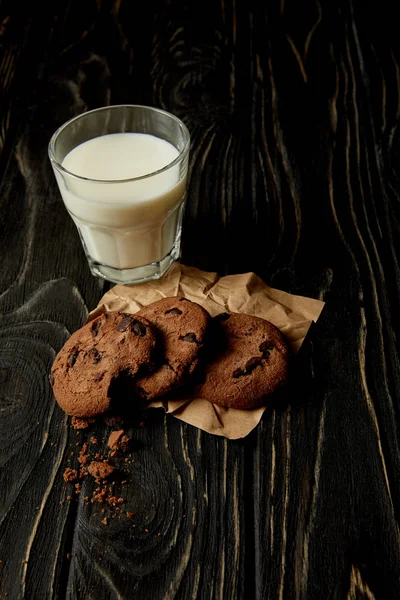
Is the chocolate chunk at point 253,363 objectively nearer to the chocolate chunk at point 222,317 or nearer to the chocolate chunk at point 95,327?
the chocolate chunk at point 222,317

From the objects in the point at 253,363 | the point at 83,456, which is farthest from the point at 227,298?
the point at 83,456

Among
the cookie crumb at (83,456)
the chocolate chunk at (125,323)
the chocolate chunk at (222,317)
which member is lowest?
the cookie crumb at (83,456)

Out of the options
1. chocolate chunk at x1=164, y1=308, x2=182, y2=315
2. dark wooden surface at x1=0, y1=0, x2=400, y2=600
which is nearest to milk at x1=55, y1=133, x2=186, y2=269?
dark wooden surface at x1=0, y1=0, x2=400, y2=600

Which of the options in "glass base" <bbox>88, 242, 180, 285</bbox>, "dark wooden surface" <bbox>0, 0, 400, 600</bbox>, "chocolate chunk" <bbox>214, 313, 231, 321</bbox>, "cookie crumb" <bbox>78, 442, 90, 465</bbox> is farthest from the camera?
"glass base" <bbox>88, 242, 180, 285</bbox>

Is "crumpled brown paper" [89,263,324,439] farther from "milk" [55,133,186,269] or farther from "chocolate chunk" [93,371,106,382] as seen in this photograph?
"chocolate chunk" [93,371,106,382]

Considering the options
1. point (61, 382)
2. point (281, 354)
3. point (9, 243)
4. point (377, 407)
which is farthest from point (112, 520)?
point (9, 243)

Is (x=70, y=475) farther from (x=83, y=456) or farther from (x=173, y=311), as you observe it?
(x=173, y=311)

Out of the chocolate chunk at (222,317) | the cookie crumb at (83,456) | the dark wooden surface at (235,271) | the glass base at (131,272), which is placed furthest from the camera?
the glass base at (131,272)

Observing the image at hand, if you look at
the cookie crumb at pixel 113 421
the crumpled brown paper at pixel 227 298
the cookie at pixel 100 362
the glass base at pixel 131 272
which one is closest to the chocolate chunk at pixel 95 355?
the cookie at pixel 100 362
